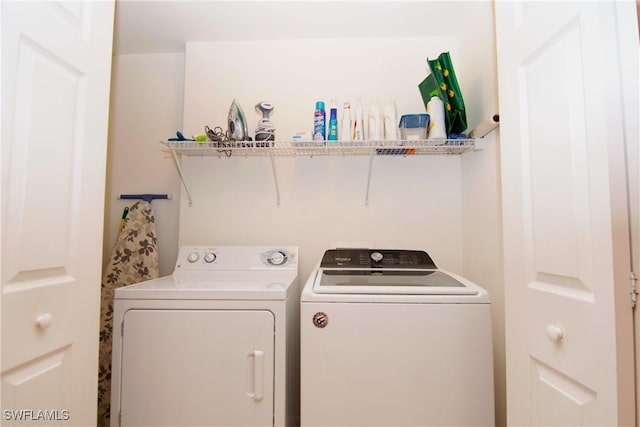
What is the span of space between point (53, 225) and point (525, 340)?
1424mm

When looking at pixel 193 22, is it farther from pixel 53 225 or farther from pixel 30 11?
pixel 53 225

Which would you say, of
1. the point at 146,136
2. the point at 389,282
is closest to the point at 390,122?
the point at 389,282

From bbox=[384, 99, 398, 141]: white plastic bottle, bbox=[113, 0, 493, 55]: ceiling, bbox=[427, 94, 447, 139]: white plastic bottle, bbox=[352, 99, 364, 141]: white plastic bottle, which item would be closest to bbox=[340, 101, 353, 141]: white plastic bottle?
bbox=[352, 99, 364, 141]: white plastic bottle

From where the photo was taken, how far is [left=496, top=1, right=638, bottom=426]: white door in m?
0.67

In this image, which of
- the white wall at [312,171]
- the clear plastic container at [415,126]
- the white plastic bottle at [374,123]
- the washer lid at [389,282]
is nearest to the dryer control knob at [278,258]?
the white wall at [312,171]

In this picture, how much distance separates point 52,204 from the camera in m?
0.88

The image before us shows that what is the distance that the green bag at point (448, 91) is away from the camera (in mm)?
1684

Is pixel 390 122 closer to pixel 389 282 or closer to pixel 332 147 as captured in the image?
pixel 332 147

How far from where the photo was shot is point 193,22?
1.95m

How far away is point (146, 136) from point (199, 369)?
167 centimetres

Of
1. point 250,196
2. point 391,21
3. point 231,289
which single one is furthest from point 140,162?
point 391,21

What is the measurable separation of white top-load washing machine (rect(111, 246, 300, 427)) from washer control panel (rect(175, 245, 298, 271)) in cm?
48

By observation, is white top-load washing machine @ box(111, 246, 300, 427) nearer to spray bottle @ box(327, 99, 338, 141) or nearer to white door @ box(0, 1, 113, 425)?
white door @ box(0, 1, 113, 425)

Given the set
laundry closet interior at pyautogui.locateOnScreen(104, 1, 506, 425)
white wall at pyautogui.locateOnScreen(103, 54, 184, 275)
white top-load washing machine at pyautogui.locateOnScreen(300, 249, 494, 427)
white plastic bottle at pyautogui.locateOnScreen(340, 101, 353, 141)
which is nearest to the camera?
white top-load washing machine at pyautogui.locateOnScreen(300, 249, 494, 427)
